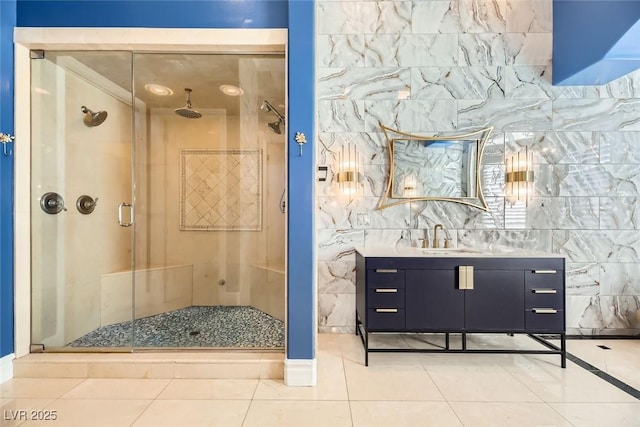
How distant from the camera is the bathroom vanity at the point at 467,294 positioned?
2307 millimetres

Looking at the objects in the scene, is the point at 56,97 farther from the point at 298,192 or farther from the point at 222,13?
the point at 298,192

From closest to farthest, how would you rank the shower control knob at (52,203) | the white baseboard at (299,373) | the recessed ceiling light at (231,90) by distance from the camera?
the white baseboard at (299,373), the shower control knob at (52,203), the recessed ceiling light at (231,90)

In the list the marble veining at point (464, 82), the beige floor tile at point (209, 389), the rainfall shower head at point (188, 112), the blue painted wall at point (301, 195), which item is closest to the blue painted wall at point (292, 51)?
the blue painted wall at point (301, 195)

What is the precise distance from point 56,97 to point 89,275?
1493 millimetres

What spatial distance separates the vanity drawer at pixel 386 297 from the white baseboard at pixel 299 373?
62cm

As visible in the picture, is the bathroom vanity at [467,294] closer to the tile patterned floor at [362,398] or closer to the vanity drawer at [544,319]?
the vanity drawer at [544,319]

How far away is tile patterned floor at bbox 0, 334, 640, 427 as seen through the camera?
171 centimetres

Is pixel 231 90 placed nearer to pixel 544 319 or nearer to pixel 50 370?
pixel 50 370

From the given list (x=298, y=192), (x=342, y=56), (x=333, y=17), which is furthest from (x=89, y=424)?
(x=333, y=17)

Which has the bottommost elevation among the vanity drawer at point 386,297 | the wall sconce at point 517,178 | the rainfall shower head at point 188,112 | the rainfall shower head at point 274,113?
the vanity drawer at point 386,297

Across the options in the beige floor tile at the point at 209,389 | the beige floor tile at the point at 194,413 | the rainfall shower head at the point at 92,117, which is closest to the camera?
the beige floor tile at the point at 194,413

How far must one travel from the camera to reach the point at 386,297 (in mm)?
2342

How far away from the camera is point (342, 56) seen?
3021 millimetres

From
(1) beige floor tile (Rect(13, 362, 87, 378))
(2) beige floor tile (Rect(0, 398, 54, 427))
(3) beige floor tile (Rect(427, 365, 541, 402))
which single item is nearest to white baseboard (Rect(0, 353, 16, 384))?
(1) beige floor tile (Rect(13, 362, 87, 378))
